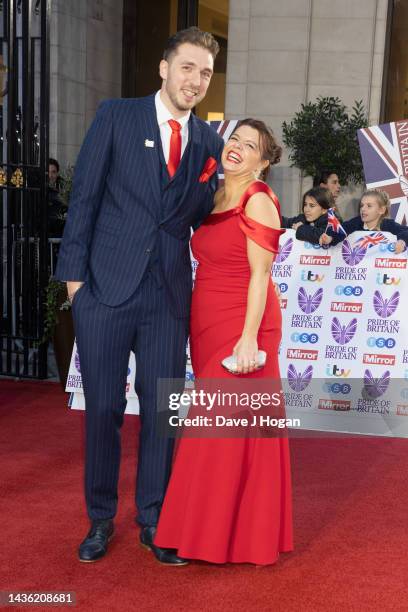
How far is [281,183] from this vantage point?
1026 centimetres

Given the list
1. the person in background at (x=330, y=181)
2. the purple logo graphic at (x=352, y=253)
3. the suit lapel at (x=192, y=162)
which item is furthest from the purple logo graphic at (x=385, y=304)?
the person in background at (x=330, y=181)

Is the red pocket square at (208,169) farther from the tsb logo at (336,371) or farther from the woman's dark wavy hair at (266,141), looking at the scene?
the tsb logo at (336,371)

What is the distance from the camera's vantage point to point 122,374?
3242 millimetres

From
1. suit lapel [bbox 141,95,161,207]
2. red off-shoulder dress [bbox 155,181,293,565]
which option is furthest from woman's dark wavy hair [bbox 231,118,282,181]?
suit lapel [bbox 141,95,161,207]

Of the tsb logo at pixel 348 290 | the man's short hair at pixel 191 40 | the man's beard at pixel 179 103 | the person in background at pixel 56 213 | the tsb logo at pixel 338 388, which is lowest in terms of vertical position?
the tsb logo at pixel 338 388

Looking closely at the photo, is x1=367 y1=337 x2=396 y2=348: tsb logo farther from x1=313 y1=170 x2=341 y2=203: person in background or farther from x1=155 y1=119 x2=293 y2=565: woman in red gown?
x1=313 y1=170 x2=341 y2=203: person in background

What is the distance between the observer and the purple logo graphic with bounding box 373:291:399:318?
5203 mm

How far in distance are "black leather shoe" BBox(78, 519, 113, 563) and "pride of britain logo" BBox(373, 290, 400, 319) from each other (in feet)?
8.28

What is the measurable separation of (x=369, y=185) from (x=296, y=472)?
3.47 meters

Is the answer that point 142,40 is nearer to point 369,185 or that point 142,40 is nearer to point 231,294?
point 369,185

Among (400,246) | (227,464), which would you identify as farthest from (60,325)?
(227,464)

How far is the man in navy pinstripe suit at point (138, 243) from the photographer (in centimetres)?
307

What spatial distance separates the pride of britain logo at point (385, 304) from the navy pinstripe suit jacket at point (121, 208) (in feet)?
7.78

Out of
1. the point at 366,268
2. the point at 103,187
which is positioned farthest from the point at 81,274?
the point at 366,268
